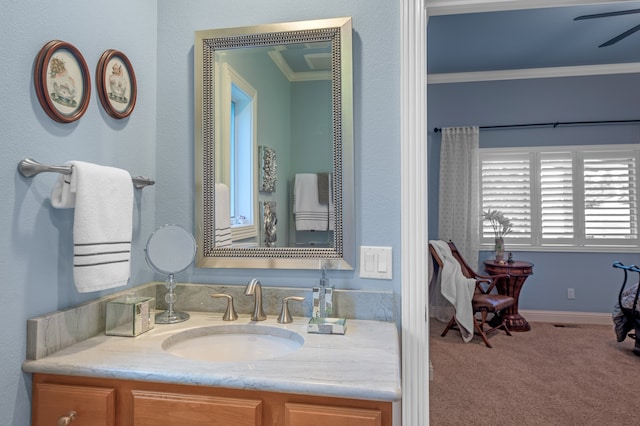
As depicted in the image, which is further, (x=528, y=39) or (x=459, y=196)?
(x=459, y=196)

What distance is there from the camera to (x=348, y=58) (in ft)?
4.79

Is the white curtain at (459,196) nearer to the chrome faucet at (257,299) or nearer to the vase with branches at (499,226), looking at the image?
the vase with branches at (499,226)

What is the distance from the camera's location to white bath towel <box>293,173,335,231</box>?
4.87ft

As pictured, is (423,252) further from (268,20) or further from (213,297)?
(268,20)

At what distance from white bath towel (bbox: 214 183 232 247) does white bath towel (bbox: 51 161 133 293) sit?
1.22 feet

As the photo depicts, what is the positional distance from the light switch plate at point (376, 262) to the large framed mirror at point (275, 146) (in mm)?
48

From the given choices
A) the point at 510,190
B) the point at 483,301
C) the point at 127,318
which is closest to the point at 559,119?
the point at 510,190

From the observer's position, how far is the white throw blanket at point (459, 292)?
3.75m

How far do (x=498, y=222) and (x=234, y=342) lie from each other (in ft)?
12.9

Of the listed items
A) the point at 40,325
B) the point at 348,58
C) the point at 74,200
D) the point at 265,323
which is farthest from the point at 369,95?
the point at 40,325

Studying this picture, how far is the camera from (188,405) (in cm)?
97

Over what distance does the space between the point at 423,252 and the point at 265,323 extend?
0.61 m

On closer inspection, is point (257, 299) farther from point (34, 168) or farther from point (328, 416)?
point (34, 168)

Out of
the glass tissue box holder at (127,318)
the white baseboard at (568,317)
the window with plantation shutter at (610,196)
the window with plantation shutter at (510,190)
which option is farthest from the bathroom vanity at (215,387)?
the window with plantation shutter at (610,196)
